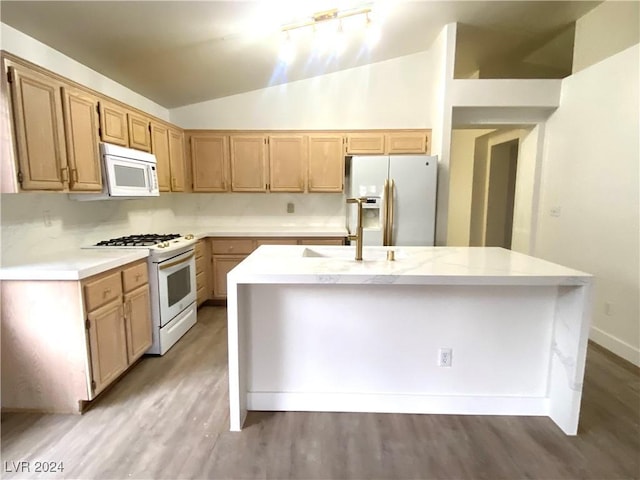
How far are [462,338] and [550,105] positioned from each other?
2928 millimetres

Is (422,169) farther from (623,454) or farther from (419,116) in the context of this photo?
(623,454)

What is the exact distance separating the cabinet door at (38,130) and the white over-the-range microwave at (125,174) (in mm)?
350

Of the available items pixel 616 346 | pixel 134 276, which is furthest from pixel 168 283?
pixel 616 346

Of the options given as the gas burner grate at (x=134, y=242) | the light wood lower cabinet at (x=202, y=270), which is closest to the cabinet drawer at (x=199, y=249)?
the light wood lower cabinet at (x=202, y=270)

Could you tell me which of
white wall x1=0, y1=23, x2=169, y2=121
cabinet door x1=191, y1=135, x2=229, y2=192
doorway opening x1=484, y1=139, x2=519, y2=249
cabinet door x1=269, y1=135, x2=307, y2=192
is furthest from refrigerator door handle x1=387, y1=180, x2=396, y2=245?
doorway opening x1=484, y1=139, x2=519, y2=249

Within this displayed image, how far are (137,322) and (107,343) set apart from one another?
34 cm

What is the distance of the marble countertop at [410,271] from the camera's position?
1.59m

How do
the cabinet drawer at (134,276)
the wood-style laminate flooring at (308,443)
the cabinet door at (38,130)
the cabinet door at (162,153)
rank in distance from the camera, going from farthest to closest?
the cabinet door at (162,153)
the cabinet drawer at (134,276)
the cabinet door at (38,130)
the wood-style laminate flooring at (308,443)

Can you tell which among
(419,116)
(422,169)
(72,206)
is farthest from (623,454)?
(72,206)

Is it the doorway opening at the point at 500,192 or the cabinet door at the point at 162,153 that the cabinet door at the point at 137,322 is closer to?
the cabinet door at the point at 162,153

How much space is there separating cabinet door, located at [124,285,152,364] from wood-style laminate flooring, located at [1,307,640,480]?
30 cm

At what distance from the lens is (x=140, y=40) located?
95.1 inches

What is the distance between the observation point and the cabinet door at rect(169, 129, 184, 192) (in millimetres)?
3533

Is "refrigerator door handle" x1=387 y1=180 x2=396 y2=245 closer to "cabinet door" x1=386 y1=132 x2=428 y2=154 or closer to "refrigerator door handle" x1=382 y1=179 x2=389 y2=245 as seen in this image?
"refrigerator door handle" x1=382 y1=179 x2=389 y2=245
